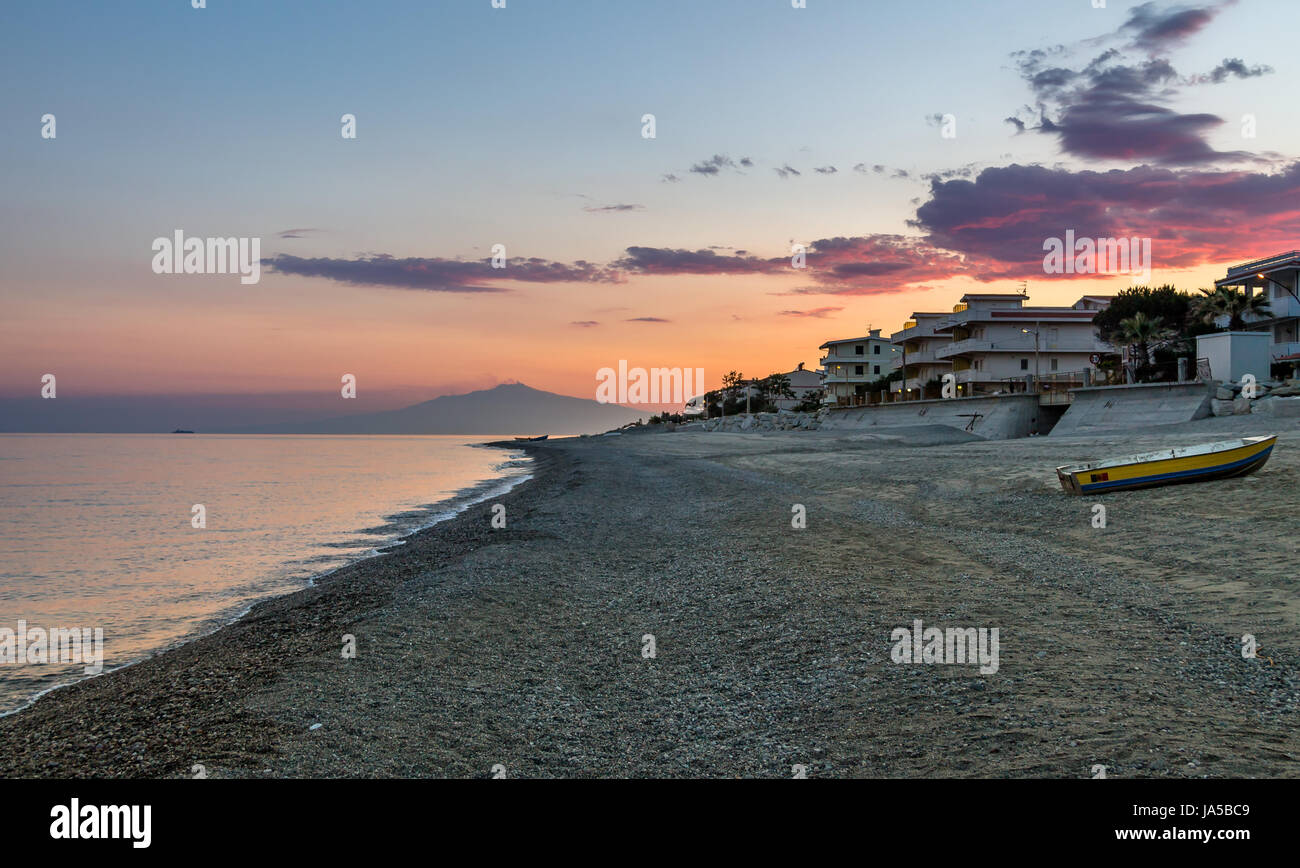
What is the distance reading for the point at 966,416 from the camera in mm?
61969

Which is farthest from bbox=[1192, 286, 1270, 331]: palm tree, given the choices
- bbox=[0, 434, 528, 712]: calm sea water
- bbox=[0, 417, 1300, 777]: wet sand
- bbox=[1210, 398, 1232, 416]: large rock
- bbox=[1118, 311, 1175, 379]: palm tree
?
bbox=[0, 434, 528, 712]: calm sea water

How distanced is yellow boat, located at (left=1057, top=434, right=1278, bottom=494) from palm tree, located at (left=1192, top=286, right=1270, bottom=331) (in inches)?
2143

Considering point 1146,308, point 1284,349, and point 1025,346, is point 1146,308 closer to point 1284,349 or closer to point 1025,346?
point 1025,346

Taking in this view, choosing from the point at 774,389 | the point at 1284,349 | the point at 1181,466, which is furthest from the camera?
the point at 774,389

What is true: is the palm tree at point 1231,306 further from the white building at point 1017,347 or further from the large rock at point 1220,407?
the large rock at point 1220,407

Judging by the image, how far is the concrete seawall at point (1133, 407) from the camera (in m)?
42.9

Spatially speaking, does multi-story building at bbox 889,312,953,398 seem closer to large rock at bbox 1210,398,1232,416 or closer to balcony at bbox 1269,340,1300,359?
balcony at bbox 1269,340,1300,359

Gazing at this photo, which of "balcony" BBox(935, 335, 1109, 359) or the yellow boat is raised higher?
"balcony" BBox(935, 335, 1109, 359)

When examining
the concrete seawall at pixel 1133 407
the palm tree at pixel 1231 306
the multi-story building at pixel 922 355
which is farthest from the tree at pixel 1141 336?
the multi-story building at pixel 922 355

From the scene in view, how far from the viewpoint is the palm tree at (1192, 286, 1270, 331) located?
208 ft

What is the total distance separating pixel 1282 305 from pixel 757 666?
73.8 metres

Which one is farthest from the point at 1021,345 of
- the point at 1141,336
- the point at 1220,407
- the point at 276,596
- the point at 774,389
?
the point at 774,389
